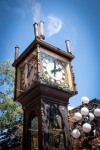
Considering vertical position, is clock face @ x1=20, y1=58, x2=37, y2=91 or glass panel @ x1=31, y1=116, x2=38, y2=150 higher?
clock face @ x1=20, y1=58, x2=37, y2=91

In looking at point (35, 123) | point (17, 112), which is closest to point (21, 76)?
point (35, 123)

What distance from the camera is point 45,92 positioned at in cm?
536

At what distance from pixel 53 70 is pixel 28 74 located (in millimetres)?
733

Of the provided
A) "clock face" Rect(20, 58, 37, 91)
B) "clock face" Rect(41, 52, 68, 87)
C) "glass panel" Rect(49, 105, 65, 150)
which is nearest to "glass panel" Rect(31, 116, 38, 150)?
"glass panel" Rect(49, 105, 65, 150)

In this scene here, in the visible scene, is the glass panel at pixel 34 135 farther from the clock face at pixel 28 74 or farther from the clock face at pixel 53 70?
the clock face at pixel 53 70

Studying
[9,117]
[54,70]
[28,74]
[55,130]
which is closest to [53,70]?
[54,70]

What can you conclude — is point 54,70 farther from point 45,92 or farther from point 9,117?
point 9,117

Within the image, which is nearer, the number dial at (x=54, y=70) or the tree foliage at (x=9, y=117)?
the number dial at (x=54, y=70)

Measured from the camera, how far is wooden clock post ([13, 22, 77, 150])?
5.16 metres

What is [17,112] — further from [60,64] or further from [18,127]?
[60,64]

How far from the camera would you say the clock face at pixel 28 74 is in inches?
221

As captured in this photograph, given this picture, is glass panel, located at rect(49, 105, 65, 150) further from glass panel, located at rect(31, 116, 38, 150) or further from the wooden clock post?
glass panel, located at rect(31, 116, 38, 150)

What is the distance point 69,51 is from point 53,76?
131cm

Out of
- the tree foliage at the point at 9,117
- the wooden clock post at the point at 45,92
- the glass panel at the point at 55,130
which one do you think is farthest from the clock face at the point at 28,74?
the tree foliage at the point at 9,117
